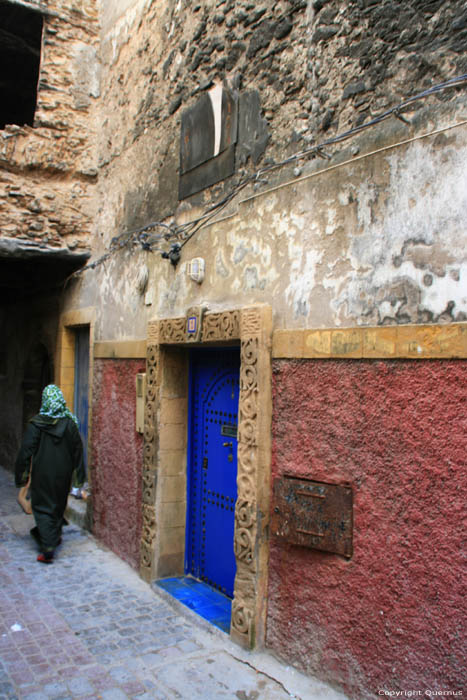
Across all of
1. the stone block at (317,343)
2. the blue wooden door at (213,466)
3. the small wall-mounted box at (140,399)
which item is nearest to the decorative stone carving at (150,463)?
the small wall-mounted box at (140,399)

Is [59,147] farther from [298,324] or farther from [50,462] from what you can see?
[298,324]

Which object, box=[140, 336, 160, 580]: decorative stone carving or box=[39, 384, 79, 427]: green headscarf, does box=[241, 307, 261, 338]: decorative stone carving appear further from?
box=[39, 384, 79, 427]: green headscarf

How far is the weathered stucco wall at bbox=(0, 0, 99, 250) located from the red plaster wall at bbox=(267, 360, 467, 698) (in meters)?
4.47

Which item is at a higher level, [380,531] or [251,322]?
[251,322]

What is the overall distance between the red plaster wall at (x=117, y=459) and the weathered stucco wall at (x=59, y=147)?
183cm

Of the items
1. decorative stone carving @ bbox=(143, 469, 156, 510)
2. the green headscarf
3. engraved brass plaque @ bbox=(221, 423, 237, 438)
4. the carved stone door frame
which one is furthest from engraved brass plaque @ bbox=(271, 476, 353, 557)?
the green headscarf

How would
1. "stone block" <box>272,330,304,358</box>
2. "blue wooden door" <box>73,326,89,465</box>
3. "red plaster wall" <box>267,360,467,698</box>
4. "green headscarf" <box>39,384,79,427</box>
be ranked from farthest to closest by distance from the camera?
1. "blue wooden door" <box>73,326,89,465</box>
2. "green headscarf" <box>39,384,79,427</box>
3. "stone block" <box>272,330,304,358</box>
4. "red plaster wall" <box>267,360,467,698</box>

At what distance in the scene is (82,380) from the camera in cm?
795

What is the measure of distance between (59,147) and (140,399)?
3.52 metres

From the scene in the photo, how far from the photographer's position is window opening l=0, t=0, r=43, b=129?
752 centimetres

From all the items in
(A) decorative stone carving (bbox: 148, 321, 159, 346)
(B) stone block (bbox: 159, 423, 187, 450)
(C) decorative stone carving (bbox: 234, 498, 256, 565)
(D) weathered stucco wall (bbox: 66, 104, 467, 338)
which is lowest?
(C) decorative stone carving (bbox: 234, 498, 256, 565)

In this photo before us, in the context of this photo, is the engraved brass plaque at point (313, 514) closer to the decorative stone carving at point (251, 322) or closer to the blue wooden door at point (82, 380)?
the decorative stone carving at point (251, 322)

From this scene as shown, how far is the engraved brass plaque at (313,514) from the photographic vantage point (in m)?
3.28

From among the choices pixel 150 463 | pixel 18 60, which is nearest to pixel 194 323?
pixel 150 463
